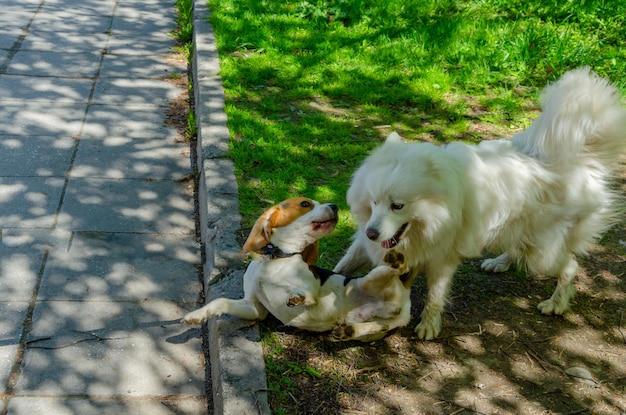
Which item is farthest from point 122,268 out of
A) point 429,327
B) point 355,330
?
point 429,327

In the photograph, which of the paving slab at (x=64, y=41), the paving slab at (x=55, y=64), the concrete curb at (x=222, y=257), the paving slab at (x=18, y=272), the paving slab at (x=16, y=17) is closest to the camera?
the concrete curb at (x=222, y=257)

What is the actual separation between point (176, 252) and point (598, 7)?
578 cm

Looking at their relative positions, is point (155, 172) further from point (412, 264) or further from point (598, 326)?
point (598, 326)

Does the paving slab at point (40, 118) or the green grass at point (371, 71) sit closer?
the green grass at point (371, 71)

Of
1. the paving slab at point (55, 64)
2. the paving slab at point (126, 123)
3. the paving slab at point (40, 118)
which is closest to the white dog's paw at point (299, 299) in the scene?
the paving slab at point (126, 123)

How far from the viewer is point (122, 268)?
13.3 ft

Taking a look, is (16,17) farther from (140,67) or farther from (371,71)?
(371,71)

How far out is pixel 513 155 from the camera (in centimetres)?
354

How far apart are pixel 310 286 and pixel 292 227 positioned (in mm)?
300

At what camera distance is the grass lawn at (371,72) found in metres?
5.12

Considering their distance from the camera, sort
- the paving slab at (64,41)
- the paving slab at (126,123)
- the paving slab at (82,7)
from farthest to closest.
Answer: the paving slab at (82,7) → the paving slab at (64,41) → the paving slab at (126,123)

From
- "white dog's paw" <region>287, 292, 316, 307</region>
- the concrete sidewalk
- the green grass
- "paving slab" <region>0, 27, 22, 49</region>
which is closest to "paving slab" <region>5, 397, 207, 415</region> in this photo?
the concrete sidewalk

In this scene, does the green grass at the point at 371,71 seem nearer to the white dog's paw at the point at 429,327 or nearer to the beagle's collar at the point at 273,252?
the white dog's paw at the point at 429,327

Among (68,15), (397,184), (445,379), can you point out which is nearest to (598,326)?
(445,379)
